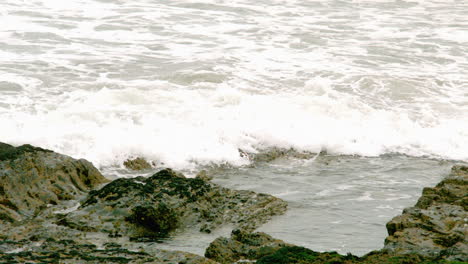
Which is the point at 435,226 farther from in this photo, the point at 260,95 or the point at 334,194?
the point at 260,95

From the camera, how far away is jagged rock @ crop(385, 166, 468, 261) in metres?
4.54

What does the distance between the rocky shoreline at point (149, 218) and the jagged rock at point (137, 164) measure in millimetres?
1544

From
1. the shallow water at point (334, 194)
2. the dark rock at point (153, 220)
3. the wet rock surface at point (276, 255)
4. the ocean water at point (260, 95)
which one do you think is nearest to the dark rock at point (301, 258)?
the wet rock surface at point (276, 255)

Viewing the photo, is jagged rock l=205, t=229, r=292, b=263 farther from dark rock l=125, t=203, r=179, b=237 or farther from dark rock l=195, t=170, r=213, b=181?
dark rock l=195, t=170, r=213, b=181

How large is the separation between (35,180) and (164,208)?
4.20 feet

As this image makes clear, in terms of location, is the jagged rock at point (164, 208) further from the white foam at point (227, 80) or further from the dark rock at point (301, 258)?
the white foam at point (227, 80)

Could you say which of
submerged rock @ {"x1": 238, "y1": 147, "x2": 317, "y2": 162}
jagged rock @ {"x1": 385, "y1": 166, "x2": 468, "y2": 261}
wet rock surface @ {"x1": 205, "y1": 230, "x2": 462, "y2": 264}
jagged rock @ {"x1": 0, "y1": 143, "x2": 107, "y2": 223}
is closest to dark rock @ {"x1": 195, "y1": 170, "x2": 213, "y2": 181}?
submerged rock @ {"x1": 238, "y1": 147, "x2": 317, "y2": 162}

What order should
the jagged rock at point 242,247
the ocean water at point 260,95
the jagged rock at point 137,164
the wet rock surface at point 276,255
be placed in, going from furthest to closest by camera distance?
the jagged rock at point 137,164 → the ocean water at point 260,95 → the jagged rock at point 242,247 → the wet rock surface at point 276,255

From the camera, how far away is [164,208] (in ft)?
19.0

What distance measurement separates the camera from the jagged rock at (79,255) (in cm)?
437

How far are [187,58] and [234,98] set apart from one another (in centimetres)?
300

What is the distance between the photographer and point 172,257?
177 inches

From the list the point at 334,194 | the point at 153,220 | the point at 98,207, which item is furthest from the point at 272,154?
the point at 98,207

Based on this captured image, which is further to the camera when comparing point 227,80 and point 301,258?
point 227,80
